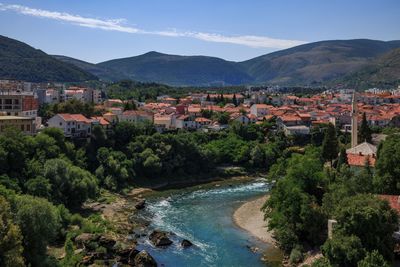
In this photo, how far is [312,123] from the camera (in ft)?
256

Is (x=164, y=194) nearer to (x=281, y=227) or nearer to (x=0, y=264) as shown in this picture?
(x=281, y=227)

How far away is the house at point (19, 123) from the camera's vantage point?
4678cm

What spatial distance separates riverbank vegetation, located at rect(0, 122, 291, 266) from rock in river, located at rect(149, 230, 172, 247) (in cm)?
332

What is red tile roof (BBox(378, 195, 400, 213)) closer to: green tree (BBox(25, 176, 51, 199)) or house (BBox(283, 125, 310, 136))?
green tree (BBox(25, 176, 51, 199))

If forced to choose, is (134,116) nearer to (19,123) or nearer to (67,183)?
(19,123)

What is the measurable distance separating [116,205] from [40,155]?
25.6ft

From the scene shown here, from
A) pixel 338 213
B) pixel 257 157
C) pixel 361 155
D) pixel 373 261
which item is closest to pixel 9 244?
pixel 338 213

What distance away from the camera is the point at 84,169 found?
49.2m

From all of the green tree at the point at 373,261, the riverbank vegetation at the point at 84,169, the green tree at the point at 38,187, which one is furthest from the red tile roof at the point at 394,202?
the green tree at the point at 38,187

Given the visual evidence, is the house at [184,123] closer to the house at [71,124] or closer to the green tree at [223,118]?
the green tree at [223,118]

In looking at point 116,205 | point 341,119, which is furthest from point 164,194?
point 341,119

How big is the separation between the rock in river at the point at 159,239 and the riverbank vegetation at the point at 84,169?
3.32m

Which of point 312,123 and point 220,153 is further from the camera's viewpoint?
point 312,123

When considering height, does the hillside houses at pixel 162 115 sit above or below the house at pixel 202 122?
above
